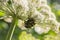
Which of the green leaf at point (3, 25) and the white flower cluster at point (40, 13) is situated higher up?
the green leaf at point (3, 25)

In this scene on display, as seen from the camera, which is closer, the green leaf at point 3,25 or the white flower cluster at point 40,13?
the white flower cluster at point 40,13

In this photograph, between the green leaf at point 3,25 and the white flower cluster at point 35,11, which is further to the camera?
the green leaf at point 3,25

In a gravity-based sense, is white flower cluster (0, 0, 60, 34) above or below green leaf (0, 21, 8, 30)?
below

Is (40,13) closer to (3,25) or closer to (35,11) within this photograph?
(35,11)

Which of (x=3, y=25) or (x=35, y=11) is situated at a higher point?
(x=3, y=25)

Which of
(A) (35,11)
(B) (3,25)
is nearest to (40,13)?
(A) (35,11)

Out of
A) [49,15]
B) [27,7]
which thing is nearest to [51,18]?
[49,15]

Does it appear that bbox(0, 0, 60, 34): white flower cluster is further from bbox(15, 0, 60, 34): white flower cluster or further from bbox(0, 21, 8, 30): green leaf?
bbox(0, 21, 8, 30): green leaf

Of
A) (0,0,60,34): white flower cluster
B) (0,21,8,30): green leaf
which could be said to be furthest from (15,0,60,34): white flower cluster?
(0,21,8,30): green leaf

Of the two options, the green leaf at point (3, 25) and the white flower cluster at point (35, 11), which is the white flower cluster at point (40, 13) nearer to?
the white flower cluster at point (35, 11)

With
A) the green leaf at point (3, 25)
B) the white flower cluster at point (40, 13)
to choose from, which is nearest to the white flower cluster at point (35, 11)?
the white flower cluster at point (40, 13)

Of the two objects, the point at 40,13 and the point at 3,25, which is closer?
the point at 40,13

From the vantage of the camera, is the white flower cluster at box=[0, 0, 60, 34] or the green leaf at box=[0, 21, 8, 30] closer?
the white flower cluster at box=[0, 0, 60, 34]
